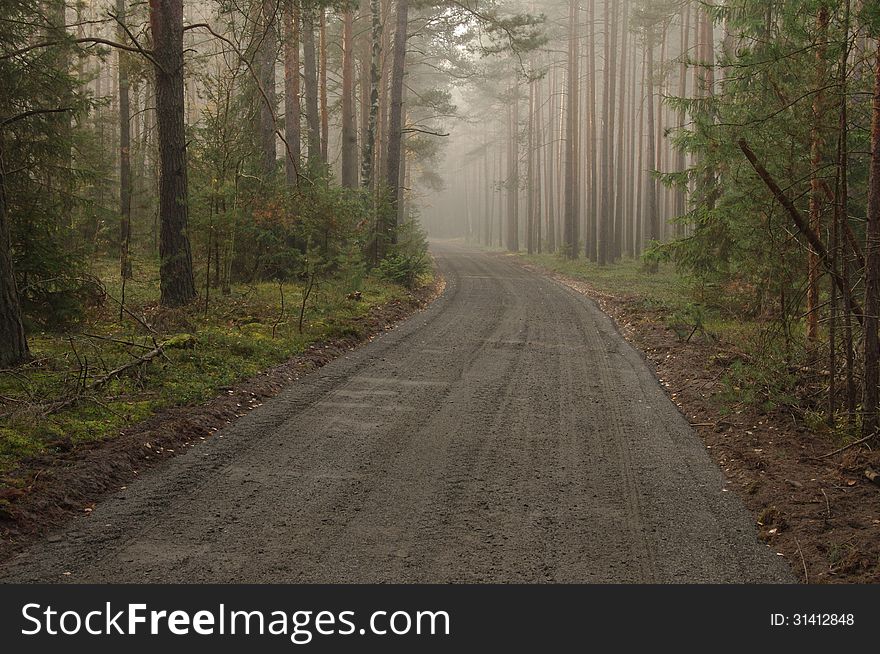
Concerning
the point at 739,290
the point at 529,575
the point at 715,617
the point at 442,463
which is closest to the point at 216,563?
the point at 529,575

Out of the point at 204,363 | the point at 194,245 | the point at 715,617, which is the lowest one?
the point at 715,617

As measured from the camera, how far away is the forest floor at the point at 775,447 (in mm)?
4672

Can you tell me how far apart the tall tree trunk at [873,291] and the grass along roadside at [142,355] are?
21.7ft

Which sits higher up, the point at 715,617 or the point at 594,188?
the point at 594,188

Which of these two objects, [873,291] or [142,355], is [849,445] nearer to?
[873,291]

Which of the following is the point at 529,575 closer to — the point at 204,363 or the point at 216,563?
the point at 216,563

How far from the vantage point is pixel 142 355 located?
873 centimetres

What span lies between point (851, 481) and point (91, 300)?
10853 mm

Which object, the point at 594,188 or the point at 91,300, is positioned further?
the point at 594,188

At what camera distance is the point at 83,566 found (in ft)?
13.6

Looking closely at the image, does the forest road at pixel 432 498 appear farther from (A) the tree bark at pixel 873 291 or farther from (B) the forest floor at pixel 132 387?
(A) the tree bark at pixel 873 291

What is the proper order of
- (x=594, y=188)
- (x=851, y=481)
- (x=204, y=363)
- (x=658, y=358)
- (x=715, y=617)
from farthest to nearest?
(x=594, y=188) < (x=658, y=358) < (x=204, y=363) < (x=851, y=481) < (x=715, y=617)

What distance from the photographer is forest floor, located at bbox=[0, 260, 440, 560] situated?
529 centimetres

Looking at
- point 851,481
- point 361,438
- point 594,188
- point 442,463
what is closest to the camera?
point 851,481
